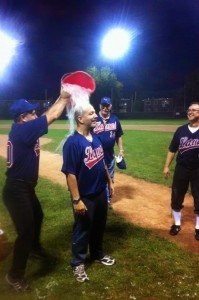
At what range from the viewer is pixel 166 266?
15.4 ft

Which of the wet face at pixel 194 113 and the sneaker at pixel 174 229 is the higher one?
the wet face at pixel 194 113

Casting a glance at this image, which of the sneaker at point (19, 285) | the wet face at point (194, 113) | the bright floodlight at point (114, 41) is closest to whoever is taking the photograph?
the sneaker at point (19, 285)

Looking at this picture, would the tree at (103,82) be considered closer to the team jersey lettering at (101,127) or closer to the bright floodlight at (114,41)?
the bright floodlight at (114,41)

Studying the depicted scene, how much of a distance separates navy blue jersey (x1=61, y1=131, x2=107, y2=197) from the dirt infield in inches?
86.8

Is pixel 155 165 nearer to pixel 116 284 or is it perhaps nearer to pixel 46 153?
pixel 46 153

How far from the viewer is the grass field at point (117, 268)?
405 cm

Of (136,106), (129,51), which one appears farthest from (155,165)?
(129,51)

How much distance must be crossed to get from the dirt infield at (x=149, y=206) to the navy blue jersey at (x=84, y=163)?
221cm

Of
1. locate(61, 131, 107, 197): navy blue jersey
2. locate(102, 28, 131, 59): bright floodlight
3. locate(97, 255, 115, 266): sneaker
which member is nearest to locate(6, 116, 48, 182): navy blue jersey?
locate(61, 131, 107, 197): navy blue jersey

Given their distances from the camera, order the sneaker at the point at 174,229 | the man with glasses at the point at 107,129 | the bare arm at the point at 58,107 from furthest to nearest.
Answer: the man with glasses at the point at 107,129 < the sneaker at the point at 174,229 < the bare arm at the point at 58,107

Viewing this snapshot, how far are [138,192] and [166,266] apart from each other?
4.00m

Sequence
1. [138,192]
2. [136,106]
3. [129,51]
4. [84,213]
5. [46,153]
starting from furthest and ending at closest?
[129,51] < [136,106] < [46,153] < [138,192] < [84,213]

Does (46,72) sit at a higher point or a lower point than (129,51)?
lower

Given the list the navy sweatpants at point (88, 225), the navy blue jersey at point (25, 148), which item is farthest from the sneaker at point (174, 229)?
the navy blue jersey at point (25, 148)
